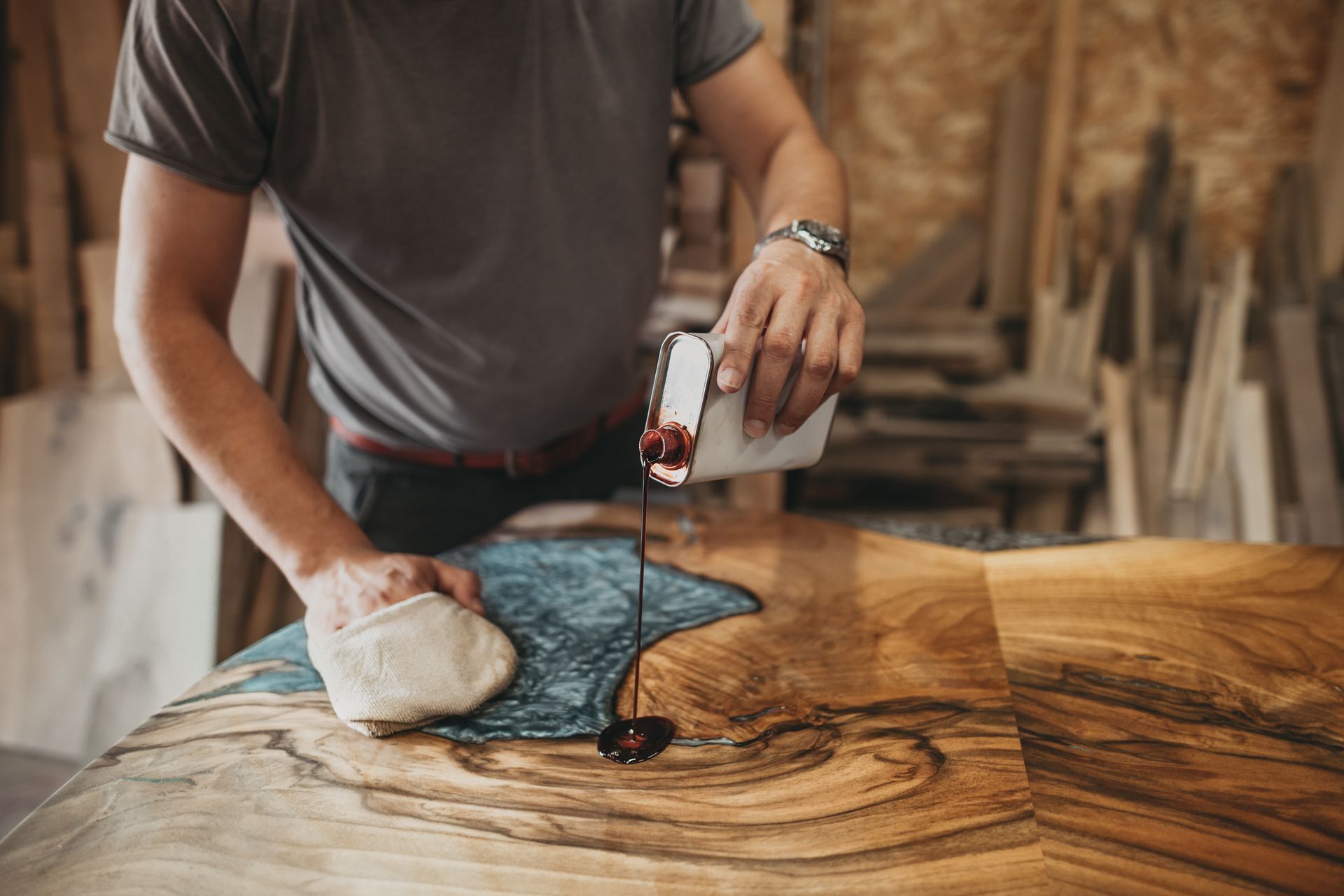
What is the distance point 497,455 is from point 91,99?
1769 millimetres

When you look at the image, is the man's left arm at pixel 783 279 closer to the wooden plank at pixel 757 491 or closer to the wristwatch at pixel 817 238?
the wristwatch at pixel 817 238

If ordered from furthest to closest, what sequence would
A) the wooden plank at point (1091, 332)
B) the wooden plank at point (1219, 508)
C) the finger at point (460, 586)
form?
1. the wooden plank at point (1091, 332)
2. the wooden plank at point (1219, 508)
3. the finger at point (460, 586)

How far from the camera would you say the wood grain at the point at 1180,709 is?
70 centimetres

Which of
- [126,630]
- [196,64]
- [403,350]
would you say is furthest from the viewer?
[126,630]

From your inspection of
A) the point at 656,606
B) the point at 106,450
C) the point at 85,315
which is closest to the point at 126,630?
the point at 106,450

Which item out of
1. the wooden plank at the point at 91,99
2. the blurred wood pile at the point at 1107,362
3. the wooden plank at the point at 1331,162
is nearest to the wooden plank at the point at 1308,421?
the blurred wood pile at the point at 1107,362

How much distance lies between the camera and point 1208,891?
658 millimetres

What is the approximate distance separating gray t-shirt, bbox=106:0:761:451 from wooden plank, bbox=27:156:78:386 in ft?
4.23

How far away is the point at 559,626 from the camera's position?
110cm

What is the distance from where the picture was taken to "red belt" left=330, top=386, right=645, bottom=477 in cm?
156

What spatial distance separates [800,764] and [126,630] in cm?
210

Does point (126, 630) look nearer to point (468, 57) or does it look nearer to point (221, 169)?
point (221, 169)

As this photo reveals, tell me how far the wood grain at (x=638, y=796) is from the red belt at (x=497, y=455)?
0.61 m

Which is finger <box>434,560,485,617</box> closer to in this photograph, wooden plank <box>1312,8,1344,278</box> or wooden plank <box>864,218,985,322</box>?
wooden plank <box>864,218,985,322</box>
